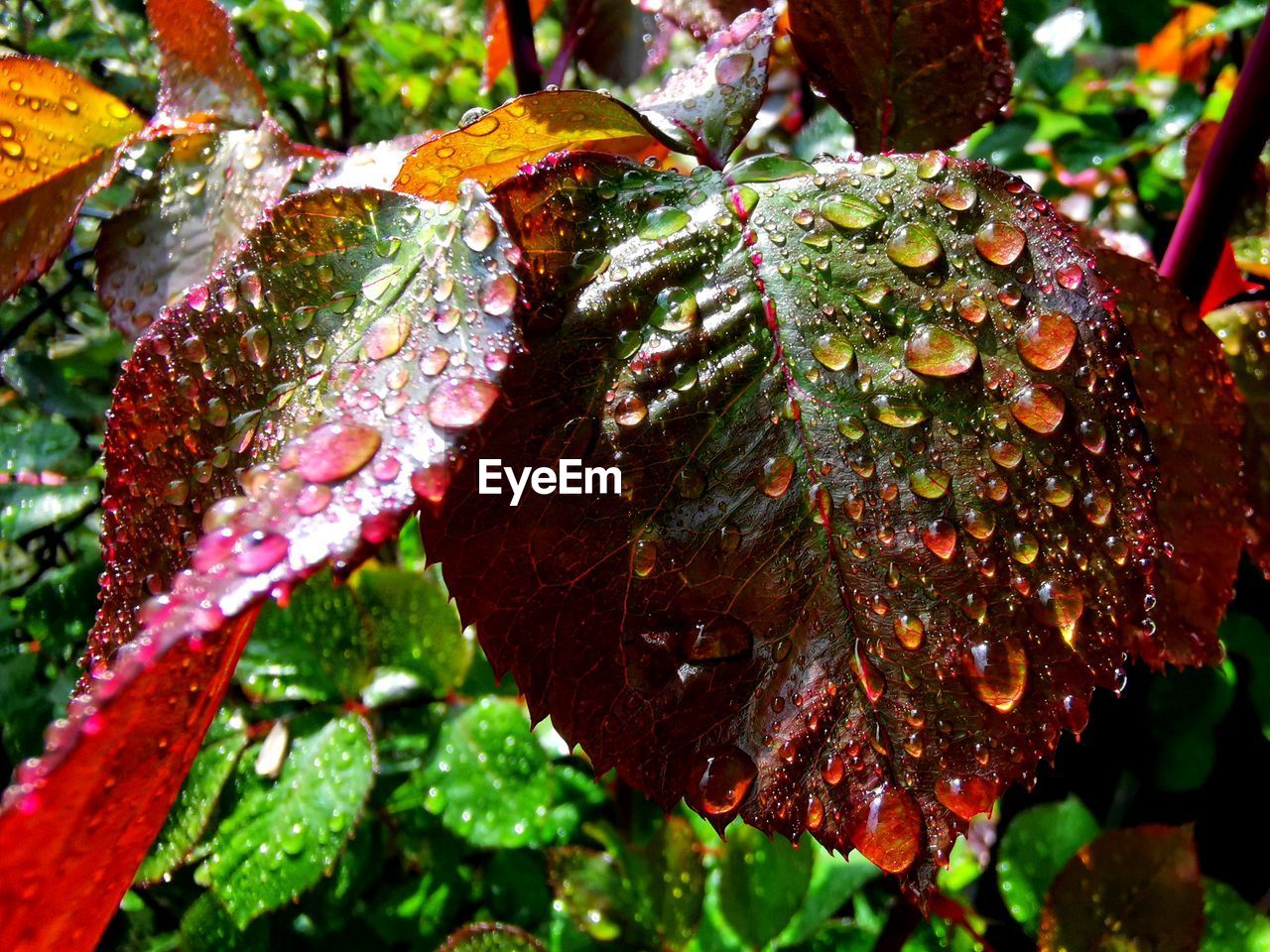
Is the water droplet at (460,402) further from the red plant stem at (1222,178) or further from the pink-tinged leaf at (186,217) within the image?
the red plant stem at (1222,178)

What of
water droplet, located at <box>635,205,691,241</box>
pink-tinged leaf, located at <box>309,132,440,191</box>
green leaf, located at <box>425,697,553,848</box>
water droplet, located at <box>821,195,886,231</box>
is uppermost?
water droplet, located at <box>635,205,691,241</box>

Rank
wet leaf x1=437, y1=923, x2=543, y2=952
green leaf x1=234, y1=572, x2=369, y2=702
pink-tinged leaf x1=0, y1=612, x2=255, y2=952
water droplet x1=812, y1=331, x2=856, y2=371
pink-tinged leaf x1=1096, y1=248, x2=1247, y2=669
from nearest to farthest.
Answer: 1. pink-tinged leaf x1=0, y1=612, x2=255, y2=952
2. water droplet x1=812, y1=331, x2=856, y2=371
3. pink-tinged leaf x1=1096, y1=248, x2=1247, y2=669
4. wet leaf x1=437, y1=923, x2=543, y2=952
5. green leaf x1=234, y1=572, x2=369, y2=702

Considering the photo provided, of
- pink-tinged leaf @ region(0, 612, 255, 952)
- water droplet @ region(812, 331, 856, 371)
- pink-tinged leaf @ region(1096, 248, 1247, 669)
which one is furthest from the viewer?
pink-tinged leaf @ region(1096, 248, 1247, 669)

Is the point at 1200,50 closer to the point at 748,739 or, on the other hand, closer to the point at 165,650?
the point at 748,739

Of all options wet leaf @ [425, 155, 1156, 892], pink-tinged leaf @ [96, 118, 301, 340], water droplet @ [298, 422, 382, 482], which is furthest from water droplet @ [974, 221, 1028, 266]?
pink-tinged leaf @ [96, 118, 301, 340]

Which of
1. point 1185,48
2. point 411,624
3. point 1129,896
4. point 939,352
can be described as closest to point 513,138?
point 939,352

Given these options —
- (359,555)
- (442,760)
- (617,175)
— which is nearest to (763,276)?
(617,175)

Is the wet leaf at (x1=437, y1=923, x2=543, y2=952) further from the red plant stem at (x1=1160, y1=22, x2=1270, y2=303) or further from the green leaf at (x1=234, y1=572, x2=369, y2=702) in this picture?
the red plant stem at (x1=1160, y1=22, x2=1270, y2=303)

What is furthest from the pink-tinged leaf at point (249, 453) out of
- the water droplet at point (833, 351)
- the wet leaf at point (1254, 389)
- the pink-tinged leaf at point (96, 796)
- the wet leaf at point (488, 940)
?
the wet leaf at point (1254, 389)
